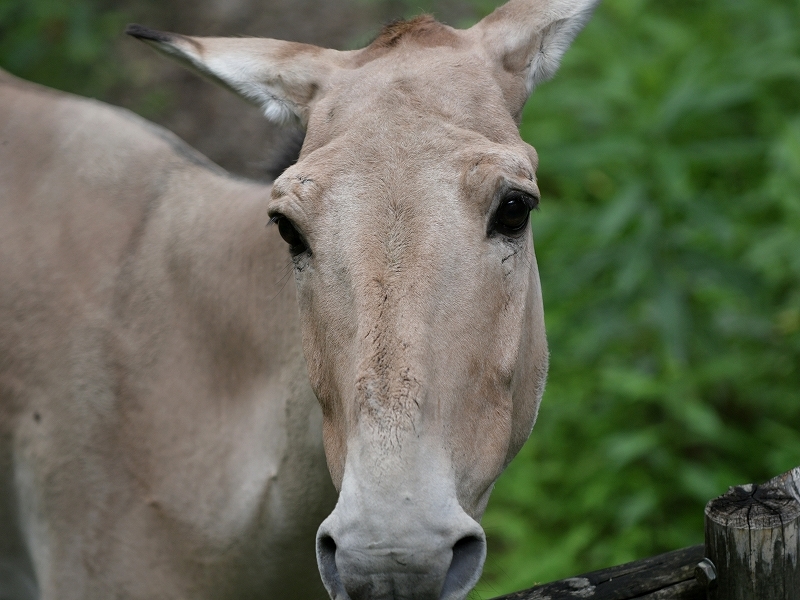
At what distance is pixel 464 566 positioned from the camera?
1.87 meters

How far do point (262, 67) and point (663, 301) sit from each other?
258 cm

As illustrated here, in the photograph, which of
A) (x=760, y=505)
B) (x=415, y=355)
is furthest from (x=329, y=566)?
(x=760, y=505)

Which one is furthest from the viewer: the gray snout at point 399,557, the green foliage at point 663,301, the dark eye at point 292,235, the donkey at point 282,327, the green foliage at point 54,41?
the green foliage at point 54,41

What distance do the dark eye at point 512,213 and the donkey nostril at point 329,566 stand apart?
2.91 feet

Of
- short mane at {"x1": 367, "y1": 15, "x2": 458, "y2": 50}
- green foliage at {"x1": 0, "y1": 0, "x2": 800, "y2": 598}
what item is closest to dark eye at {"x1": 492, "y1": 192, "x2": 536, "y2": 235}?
short mane at {"x1": 367, "y1": 15, "x2": 458, "y2": 50}

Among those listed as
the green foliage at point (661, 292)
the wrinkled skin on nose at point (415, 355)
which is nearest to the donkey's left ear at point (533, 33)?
the wrinkled skin on nose at point (415, 355)

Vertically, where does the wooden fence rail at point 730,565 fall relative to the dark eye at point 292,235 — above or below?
below

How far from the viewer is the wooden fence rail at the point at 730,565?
2096 mm

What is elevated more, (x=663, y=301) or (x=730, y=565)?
(x=730, y=565)

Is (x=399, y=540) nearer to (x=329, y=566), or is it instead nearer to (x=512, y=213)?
(x=329, y=566)

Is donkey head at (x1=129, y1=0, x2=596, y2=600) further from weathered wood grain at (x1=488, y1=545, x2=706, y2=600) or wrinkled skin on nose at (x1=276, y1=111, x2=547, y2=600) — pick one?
weathered wood grain at (x1=488, y1=545, x2=706, y2=600)

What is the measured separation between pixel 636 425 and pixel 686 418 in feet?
1.34

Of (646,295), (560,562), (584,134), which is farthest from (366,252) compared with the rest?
(584,134)

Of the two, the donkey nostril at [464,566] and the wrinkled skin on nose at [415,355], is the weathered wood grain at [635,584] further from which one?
the donkey nostril at [464,566]
